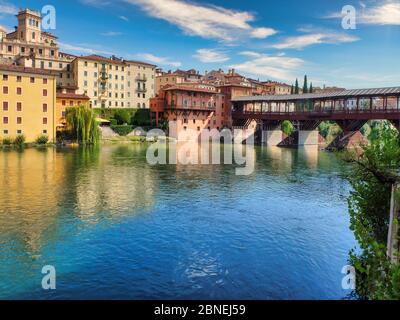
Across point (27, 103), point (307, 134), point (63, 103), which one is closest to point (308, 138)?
point (307, 134)

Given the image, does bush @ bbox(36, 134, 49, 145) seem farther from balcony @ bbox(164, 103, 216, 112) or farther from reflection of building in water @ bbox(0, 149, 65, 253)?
balcony @ bbox(164, 103, 216, 112)

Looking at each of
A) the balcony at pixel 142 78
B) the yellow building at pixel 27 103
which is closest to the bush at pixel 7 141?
the yellow building at pixel 27 103

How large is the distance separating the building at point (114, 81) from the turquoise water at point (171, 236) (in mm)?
59355

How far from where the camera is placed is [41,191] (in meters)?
27.9

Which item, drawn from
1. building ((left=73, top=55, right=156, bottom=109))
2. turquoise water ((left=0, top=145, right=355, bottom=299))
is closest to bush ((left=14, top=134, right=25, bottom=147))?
turquoise water ((left=0, top=145, right=355, bottom=299))

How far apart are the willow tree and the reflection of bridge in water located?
3734 cm

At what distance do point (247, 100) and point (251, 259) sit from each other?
7494cm

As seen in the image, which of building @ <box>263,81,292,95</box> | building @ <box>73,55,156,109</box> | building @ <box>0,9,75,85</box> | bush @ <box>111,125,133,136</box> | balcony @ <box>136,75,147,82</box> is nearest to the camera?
bush @ <box>111,125,133,136</box>

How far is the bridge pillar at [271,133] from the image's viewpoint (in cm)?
8310

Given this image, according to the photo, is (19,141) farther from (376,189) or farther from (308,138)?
(376,189)

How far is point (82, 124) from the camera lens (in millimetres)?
63812

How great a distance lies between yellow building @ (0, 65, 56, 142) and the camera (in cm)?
5762

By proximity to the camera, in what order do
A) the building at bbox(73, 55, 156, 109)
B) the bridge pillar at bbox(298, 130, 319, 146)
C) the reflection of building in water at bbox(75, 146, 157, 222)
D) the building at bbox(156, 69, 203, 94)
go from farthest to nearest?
the building at bbox(156, 69, 203, 94) → the building at bbox(73, 55, 156, 109) → the bridge pillar at bbox(298, 130, 319, 146) → the reflection of building in water at bbox(75, 146, 157, 222)

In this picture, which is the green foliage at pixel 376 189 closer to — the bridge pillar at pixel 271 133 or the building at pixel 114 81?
the bridge pillar at pixel 271 133
